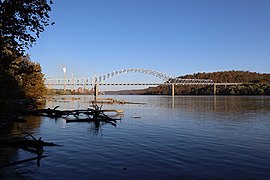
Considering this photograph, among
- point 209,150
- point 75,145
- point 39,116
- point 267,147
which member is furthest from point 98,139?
point 39,116

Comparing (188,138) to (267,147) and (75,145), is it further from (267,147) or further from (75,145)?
(75,145)

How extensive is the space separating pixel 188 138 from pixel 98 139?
22.4 feet

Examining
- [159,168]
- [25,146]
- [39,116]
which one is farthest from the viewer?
[39,116]

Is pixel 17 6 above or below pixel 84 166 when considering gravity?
above

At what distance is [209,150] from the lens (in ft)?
50.0

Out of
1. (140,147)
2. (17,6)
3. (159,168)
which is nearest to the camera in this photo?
(159,168)

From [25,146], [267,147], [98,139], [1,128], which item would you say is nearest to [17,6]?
[25,146]

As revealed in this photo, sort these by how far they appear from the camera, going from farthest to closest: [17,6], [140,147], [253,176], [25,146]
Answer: [140,147] → [25,146] → [17,6] → [253,176]

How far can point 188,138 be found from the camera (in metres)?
19.2

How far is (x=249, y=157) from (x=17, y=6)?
1457cm

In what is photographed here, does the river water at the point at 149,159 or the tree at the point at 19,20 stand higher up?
the tree at the point at 19,20

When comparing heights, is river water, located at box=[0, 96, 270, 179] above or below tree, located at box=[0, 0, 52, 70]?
below

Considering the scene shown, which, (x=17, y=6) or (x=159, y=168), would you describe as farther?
(x=17, y=6)

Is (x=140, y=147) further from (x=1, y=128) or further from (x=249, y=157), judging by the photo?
(x=1, y=128)
